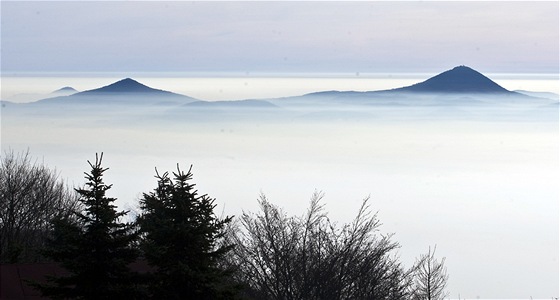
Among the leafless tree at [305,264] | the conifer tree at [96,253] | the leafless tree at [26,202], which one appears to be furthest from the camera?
the leafless tree at [26,202]

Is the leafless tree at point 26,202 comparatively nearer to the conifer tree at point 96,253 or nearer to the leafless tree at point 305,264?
the leafless tree at point 305,264

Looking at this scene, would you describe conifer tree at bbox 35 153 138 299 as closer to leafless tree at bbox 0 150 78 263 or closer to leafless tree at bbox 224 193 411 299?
leafless tree at bbox 224 193 411 299

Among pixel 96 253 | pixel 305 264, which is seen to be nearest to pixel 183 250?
pixel 96 253

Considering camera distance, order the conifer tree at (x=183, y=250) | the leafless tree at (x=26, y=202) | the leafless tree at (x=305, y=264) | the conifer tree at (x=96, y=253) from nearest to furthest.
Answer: the conifer tree at (x=183, y=250), the conifer tree at (x=96, y=253), the leafless tree at (x=305, y=264), the leafless tree at (x=26, y=202)

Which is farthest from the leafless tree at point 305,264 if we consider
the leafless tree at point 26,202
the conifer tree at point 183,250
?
the leafless tree at point 26,202

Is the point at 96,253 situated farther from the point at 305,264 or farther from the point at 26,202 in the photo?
the point at 26,202

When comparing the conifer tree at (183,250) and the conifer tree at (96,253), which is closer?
the conifer tree at (183,250)

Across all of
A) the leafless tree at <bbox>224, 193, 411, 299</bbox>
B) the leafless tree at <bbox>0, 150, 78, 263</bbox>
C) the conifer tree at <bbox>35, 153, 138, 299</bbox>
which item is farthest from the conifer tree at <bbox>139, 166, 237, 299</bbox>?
the leafless tree at <bbox>0, 150, 78, 263</bbox>
